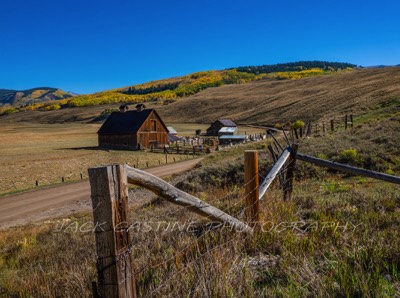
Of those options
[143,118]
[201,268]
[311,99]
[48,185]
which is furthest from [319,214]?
[311,99]

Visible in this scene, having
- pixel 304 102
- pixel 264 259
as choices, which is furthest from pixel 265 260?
pixel 304 102

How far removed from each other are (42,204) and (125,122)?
1441 inches

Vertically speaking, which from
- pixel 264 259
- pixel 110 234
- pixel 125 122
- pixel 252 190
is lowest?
pixel 264 259

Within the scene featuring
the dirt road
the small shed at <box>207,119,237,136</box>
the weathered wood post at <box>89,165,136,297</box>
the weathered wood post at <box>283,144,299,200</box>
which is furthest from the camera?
the small shed at <box>207,119,237,136</box>

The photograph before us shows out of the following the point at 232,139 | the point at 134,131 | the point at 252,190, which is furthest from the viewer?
the point at 232,139

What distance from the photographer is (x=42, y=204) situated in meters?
19.1

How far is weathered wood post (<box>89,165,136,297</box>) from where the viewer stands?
8.66 feet

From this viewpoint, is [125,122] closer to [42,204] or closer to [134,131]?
[134,131]

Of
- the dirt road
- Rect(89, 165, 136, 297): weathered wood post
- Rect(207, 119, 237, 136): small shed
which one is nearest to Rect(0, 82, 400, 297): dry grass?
Rect(89, 165, 136, 297): weathered wood post

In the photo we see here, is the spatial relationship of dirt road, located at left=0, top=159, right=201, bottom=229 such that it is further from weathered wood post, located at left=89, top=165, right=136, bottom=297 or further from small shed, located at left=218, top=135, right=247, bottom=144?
small shed, located at left=218, top=135, right=247, bottom=144

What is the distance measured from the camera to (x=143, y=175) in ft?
10.5

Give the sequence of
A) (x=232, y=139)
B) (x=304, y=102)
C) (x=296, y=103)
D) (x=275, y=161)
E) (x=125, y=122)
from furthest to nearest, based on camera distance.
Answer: (x=296, y=103) → (x=304, y=102) → (x=232, y=139) → (x=125, y=122) → (x=275, y=161)

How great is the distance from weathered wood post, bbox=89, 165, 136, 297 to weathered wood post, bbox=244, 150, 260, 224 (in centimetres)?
237

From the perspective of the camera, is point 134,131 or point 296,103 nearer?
point 134,131
